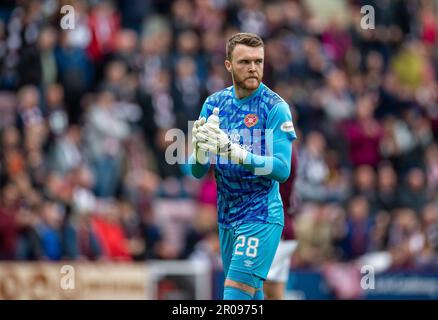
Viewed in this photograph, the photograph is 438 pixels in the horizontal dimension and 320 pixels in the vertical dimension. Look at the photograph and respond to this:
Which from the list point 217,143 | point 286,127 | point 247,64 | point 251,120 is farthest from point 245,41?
point 217,143

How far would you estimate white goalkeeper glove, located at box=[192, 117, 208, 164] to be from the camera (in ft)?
30.2

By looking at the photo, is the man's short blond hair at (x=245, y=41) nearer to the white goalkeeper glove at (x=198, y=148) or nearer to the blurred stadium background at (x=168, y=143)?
the white goalkeeper glove at (x=198, y=148)

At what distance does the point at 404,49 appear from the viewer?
24.4 meters

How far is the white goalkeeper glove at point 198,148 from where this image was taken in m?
9.20

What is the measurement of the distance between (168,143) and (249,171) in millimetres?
10127

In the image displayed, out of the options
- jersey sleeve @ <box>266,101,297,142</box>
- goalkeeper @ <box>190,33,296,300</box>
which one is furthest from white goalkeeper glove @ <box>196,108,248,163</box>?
jersey sleeve @ <box>266,101,297,142</box>

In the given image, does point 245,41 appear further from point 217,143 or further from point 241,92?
point 217,143

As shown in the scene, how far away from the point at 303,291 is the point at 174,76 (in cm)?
512

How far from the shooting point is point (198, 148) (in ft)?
30.8

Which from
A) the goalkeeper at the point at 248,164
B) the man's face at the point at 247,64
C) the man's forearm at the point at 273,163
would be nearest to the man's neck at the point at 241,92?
the goalkeeper at the point at 248,164

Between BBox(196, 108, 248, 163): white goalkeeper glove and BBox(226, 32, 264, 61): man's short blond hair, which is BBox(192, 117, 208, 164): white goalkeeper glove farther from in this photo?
BBox(226, 32, 264, 61): man's short blond hair

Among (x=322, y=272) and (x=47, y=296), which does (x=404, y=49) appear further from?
(x=47, y=296)
